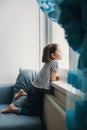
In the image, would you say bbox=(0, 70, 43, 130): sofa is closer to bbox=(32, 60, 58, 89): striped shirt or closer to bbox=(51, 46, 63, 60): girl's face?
bbox=(32, 60, 58, 89): striped shirt

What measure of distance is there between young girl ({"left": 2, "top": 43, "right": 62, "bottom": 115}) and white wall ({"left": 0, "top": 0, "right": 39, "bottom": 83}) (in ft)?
2.43

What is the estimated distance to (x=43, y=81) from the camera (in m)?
2.14

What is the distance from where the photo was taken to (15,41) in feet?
9.51

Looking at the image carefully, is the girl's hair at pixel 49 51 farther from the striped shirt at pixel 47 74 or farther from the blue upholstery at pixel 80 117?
the blue upholstery at pixel 80 117

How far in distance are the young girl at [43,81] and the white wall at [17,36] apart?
29.1 inches

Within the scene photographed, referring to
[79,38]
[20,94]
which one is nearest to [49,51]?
[20,94]

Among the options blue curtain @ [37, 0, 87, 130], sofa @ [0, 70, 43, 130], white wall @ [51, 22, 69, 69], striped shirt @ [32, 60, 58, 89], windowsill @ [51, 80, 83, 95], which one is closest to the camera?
blue curtain @ [37, 0, 87, 130]

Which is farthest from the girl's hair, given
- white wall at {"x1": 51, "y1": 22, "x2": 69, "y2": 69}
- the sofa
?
the sofa

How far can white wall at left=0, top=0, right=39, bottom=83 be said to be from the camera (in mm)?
Answer: 2889

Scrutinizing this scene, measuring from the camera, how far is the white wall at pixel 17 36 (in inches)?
114

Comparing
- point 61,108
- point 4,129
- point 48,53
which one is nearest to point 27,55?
point 48,53

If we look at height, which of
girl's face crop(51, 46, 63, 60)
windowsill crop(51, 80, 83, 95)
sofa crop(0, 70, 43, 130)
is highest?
girl's face crop(51, 46, 63, 60)

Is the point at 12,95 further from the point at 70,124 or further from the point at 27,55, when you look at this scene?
the point at 70,124

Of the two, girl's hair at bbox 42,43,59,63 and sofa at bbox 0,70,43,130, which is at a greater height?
girl's hair at bbox 42,43,59,63
